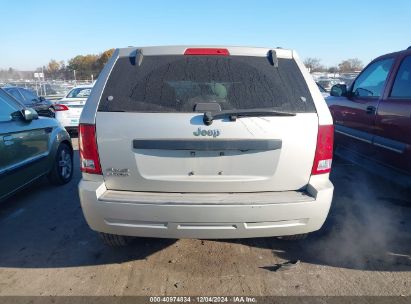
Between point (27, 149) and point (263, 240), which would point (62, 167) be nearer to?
point (27, 149)

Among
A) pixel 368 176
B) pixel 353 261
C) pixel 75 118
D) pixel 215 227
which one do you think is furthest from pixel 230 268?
pixel 75 118

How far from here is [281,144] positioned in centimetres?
267

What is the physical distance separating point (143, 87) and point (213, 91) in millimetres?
574

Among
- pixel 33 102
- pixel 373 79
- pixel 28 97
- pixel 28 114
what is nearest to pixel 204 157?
pixel 28 114

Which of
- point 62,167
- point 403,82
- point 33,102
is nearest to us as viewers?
point 403,82

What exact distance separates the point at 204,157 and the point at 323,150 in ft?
3.19

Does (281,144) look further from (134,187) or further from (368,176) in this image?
(368,176)

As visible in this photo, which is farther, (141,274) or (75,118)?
(75,118)

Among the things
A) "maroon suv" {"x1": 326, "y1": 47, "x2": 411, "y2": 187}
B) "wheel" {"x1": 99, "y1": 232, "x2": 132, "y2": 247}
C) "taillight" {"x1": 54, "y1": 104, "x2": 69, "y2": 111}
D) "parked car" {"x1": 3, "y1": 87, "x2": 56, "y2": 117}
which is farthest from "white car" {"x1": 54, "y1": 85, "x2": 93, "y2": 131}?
"wheel" {"x1": 99, "y1": 232, "x2": 132, "y2": 247}

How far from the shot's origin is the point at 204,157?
2.68 metres

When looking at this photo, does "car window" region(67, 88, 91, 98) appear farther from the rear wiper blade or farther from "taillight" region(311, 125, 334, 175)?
"taillight" region(311, 125, 334, 175)

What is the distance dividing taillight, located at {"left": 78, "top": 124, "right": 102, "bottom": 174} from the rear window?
20cm

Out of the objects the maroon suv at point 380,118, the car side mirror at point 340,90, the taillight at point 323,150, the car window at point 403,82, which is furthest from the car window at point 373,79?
the taillight at point 323,150

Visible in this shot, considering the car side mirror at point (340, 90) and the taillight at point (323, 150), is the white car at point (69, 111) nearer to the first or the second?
the car side mirror at point (340, 90)
